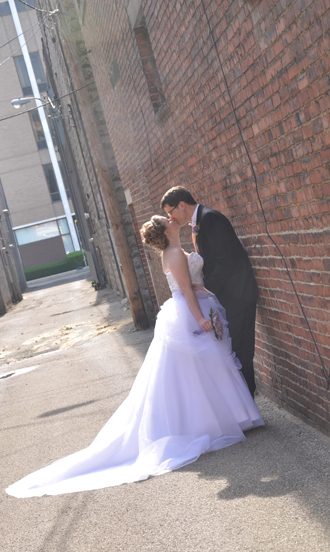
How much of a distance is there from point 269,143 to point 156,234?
1.34 metres

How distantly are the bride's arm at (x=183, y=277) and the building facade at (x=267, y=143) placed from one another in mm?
544

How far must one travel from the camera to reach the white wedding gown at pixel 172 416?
15.0 ft

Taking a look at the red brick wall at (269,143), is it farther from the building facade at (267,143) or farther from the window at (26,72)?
the window at (26,72)

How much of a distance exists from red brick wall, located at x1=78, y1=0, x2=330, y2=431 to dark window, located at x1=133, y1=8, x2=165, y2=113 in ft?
1.94

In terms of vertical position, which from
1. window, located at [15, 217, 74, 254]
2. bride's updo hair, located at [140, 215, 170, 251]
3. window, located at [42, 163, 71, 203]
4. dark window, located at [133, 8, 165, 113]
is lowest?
bride's updo hair, located at [140, 215, 170, 251]

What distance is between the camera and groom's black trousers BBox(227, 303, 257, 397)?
484 cm

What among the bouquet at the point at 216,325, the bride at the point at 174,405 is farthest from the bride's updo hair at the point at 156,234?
the bouquet at the point at 216,325

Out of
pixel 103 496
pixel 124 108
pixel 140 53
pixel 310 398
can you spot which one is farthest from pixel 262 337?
pixel 124 108

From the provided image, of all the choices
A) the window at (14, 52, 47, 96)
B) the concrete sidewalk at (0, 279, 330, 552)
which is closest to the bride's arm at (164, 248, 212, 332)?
the concrete sidewalk at (0, 279, 330, 552)

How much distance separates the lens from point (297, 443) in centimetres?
423

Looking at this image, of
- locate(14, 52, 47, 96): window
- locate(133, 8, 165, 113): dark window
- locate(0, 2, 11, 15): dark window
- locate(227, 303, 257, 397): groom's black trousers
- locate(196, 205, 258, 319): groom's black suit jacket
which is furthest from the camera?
locate(0, 2, 11, 15): dark window

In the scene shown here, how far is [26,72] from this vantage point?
51.0 m

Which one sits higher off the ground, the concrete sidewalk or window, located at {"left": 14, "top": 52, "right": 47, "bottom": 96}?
window, located at {"left": 14, "top": 52, "right": 47, "bottom": 96}

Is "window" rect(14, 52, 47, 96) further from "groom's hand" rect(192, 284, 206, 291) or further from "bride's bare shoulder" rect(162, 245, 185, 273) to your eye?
Answer: "groom's hand" rect(192, 284, 206, 291)
